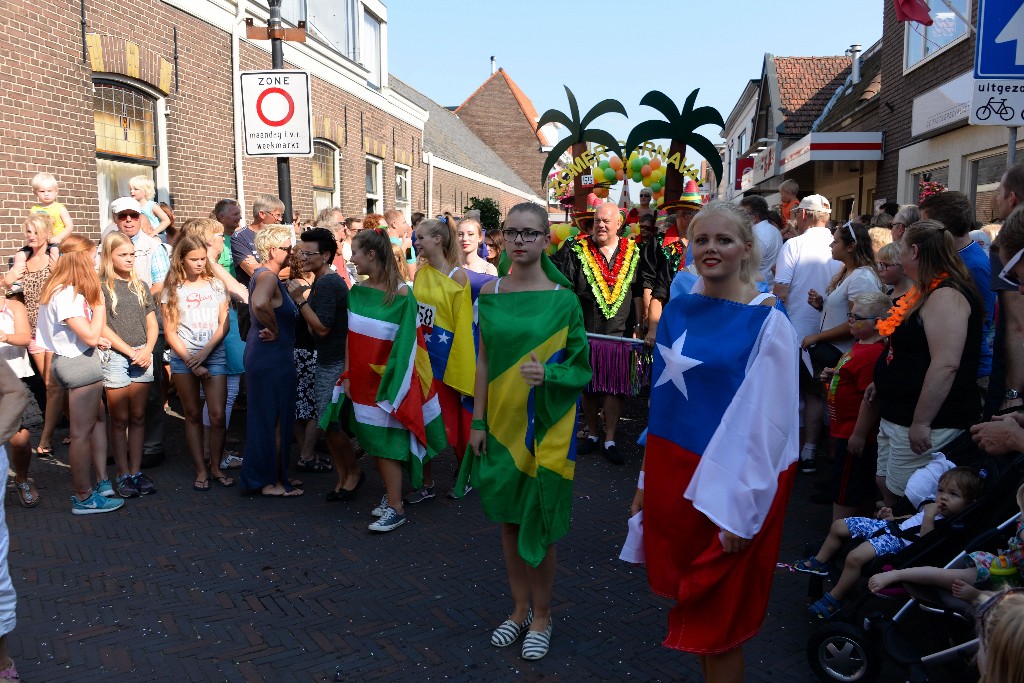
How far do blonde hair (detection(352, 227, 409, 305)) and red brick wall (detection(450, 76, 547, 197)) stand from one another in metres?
54.7

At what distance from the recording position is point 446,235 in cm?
557

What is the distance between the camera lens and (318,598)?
404 cm

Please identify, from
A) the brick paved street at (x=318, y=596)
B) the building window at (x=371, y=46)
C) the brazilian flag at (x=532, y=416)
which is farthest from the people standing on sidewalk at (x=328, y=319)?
the building window at (x=371, y=46)

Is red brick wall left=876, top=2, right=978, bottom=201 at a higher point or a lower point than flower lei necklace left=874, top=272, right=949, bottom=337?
higher

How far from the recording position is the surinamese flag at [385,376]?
499cm

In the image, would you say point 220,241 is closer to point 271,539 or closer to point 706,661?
point 271,539

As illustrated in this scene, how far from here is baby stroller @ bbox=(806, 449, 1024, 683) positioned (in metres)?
→ 3.03

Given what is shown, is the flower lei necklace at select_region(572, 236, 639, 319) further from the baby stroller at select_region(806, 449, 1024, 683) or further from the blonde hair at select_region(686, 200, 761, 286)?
the blonde hair at select_region(686, 200, 761, 286)

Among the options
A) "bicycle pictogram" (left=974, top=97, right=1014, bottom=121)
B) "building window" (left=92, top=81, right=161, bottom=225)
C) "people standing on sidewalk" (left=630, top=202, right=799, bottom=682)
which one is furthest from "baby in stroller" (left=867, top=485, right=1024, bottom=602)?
"building window" (left=92, top=81, right=161, bottom=225)

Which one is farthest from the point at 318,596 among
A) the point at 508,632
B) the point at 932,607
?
the point at 932,607

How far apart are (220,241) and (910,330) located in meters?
5.54

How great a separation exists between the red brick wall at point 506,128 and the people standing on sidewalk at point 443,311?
178 ft

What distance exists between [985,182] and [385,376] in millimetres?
10345

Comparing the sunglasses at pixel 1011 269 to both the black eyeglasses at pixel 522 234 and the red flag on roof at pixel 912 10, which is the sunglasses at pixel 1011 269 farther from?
the red flag on roof at pixel 912 10
